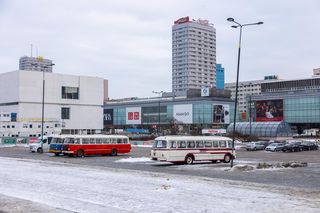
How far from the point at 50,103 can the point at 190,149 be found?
3727 inches

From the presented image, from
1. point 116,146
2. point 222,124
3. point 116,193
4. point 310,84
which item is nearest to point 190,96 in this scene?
point 222,124

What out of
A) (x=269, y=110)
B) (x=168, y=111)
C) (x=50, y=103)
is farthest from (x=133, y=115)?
(x=50, y=103)

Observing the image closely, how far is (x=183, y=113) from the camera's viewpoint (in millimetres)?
170125

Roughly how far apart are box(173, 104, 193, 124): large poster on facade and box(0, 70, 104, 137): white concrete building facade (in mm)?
39940

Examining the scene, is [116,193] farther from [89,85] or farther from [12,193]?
[89,85]

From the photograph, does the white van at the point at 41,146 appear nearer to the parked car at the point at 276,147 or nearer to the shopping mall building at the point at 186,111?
the parked car at the point at 276,147

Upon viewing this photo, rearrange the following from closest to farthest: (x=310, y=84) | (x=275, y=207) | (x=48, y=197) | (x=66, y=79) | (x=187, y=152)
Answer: (x=275, y=207) → (x=48, y=197) → (x=187, y=152) → (x=66, y=79) → (x=310, y=84)

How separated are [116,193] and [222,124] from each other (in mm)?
153041

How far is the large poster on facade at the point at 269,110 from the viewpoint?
15888 centimetres

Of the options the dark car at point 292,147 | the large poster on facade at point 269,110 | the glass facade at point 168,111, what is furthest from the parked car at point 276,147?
the large poster on facade at point 269,110

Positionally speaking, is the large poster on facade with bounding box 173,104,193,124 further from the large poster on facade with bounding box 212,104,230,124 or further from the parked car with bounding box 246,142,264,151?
the parked car with bounding box 246,142,264,151

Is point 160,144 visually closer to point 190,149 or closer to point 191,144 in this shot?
point 190,149

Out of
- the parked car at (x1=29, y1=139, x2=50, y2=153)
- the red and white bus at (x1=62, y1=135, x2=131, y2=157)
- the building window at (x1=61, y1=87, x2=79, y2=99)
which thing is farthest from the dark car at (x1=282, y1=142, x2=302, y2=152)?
the building window at (x1=61, y1=87, x2=79, y2=99)

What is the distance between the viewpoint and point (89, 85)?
5315 inches
